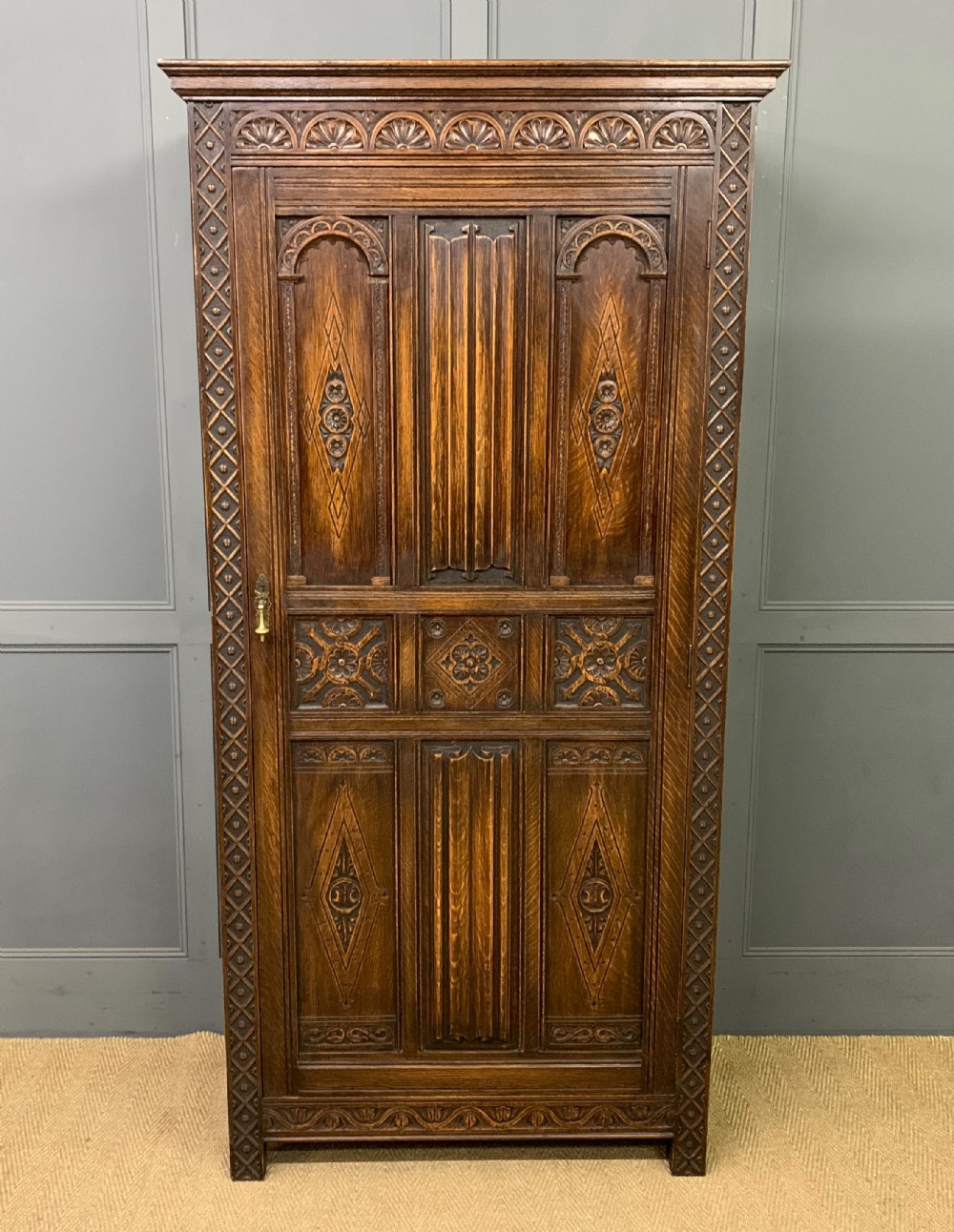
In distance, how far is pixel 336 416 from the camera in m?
2.20

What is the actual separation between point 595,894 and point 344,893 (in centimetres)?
60

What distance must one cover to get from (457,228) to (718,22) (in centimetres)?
111

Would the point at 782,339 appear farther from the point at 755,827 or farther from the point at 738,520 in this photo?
the point at 755,827

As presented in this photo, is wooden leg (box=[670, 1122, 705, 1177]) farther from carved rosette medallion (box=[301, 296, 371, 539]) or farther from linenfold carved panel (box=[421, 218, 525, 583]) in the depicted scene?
carved rosette medallion (box=[301, 296, 371, 539])

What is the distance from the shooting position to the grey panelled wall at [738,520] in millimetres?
2633

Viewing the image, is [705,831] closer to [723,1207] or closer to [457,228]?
[723,1207]

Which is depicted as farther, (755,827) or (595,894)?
(755,827)

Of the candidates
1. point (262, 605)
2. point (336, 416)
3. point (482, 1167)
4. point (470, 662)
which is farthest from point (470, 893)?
point (336, 416)

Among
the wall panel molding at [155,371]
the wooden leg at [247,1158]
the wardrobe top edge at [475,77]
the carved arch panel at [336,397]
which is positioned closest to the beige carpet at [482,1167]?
the wooden leg at [247,1158]

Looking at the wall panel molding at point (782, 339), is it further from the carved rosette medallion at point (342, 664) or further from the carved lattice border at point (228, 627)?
the carved lattice border at point (228, 627)

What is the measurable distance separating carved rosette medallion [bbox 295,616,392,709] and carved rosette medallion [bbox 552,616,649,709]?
1.31ft

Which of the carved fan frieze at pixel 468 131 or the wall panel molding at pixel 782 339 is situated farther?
the wall panel molding at pixel 782 339

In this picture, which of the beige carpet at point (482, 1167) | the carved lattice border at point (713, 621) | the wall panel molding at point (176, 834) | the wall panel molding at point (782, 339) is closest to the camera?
the carved lattice border at point (713, 621)

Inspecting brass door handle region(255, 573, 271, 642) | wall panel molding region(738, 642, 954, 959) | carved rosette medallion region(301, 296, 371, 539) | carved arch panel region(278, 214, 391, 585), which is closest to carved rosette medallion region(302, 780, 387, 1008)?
brass door handle region(255, 573, 271, 642)
